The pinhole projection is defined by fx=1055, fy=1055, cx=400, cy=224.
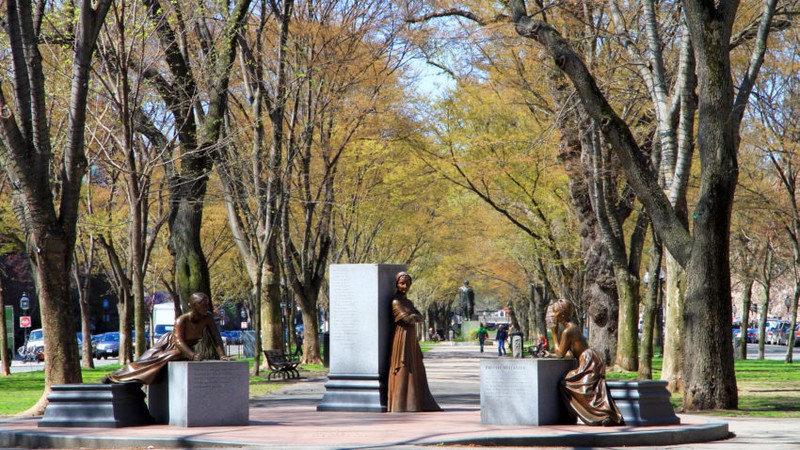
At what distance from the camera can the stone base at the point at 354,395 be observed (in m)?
16.3

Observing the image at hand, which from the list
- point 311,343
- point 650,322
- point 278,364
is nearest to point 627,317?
point 650,322

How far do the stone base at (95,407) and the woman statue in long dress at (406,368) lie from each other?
4.02m

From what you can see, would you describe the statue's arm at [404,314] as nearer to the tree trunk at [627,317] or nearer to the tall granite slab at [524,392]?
the tall granite slab at [524,392]

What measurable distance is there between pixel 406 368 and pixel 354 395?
1008 mm

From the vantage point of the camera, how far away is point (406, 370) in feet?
52.7

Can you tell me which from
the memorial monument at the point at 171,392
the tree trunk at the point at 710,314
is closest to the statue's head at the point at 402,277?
the memorial monument at the point at 171,392

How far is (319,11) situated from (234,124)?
433 centimetres

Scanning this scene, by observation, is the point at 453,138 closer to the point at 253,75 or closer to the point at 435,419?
the point at 253,75

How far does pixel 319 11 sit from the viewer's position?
2842 centimetres

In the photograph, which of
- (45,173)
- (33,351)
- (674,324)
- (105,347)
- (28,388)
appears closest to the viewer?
(45,173)

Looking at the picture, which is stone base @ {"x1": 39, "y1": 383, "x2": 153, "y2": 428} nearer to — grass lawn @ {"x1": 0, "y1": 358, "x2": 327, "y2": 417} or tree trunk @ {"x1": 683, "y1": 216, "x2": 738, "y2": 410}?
grass lawn @ {"x1": 0, "y1": 358, "x2": 327, "y2": 417}

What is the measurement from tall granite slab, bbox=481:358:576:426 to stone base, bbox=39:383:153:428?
14.7ft

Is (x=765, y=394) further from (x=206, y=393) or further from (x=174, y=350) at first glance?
(x=174, y=350)

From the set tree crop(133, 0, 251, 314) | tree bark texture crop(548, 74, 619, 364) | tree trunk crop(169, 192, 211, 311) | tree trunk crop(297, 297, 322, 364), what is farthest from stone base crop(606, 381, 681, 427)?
tree trunk crop(297, 297, 322, 364)
